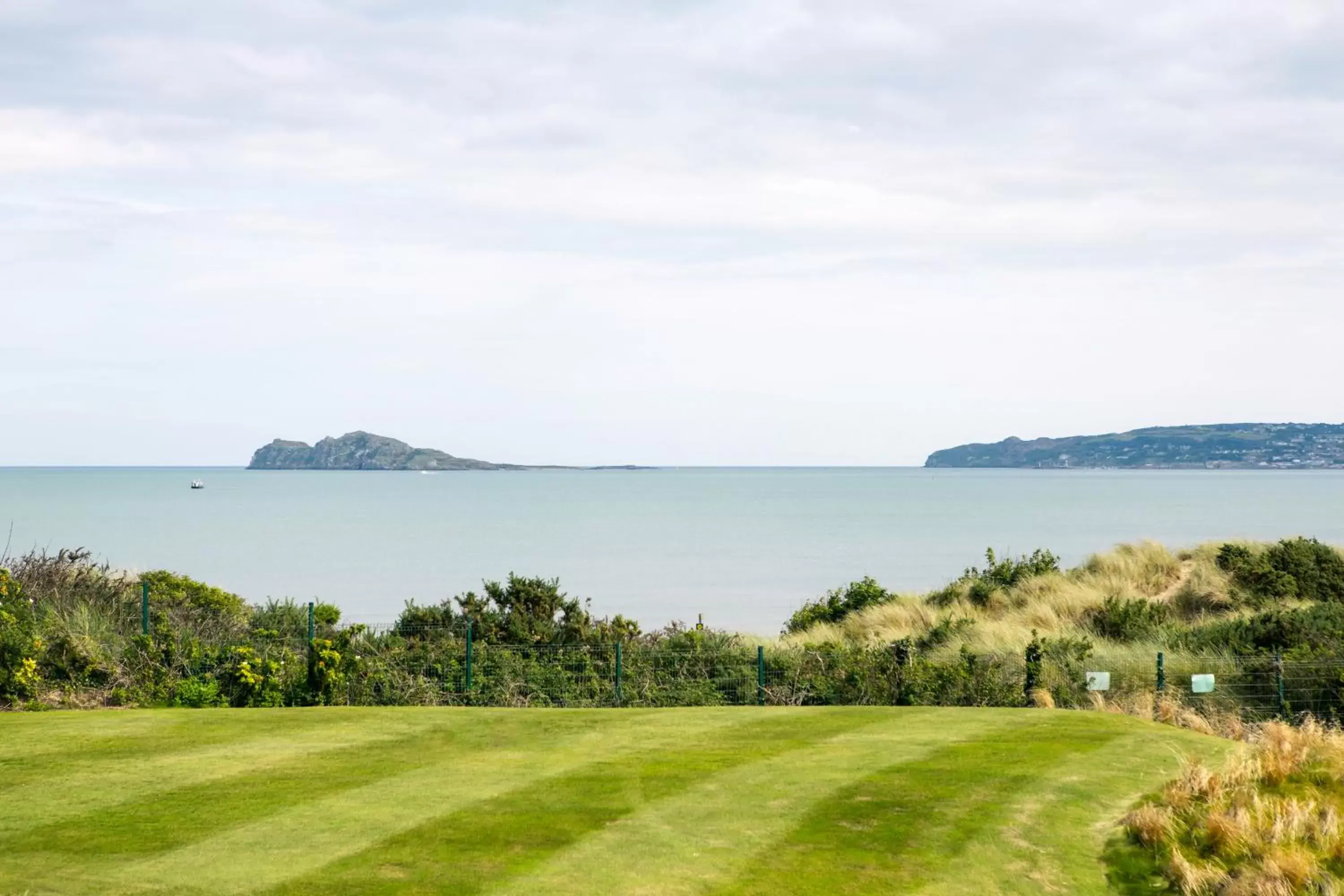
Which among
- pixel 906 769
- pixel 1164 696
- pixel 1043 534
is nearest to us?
pixel 906 769

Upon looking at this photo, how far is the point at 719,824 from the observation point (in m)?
10.9

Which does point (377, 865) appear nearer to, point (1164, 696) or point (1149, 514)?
point (1164, 696)

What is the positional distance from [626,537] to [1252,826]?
8648cm

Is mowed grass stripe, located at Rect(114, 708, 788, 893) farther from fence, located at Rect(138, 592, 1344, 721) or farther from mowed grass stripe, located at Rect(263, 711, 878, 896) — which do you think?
fence, located at Rect(138, 592, 1344, 721)

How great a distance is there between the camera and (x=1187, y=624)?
26531 mm

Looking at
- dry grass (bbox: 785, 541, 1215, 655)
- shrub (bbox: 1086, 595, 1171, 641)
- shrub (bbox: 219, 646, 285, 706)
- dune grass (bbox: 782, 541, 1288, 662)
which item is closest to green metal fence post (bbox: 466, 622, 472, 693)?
shrub (bbox: 219, 646, 285, 706)

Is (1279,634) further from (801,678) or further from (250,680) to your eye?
(250,680)

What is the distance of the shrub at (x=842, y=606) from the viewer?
109 feet

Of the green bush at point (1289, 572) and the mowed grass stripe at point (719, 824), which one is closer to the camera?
the mowed grass stripe at point (719, 824)

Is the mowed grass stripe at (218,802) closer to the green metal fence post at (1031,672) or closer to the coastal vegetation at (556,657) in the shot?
the coastal vegetation at (556,657)

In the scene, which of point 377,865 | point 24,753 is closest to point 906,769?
point 377,865

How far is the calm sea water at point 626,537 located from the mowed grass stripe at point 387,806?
32.6 m

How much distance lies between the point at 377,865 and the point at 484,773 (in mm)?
3178

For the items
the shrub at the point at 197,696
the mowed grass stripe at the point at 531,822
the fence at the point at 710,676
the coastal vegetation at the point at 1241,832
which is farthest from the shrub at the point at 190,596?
the coastal vegetation at the point at 1241,832
